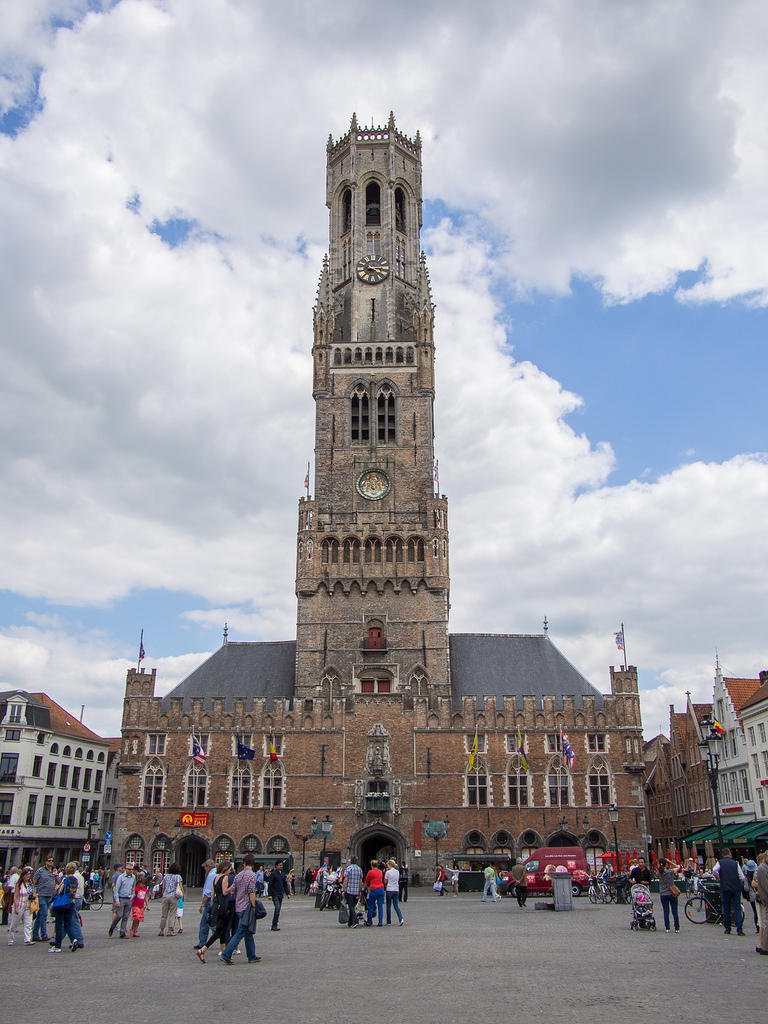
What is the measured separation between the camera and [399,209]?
7544cm

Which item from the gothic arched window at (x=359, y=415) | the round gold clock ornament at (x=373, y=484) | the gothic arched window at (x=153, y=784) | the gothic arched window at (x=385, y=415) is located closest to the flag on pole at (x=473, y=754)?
the round gold clock ornament at (x=373, y=484)

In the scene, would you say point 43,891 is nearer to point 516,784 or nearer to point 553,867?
point 553,867

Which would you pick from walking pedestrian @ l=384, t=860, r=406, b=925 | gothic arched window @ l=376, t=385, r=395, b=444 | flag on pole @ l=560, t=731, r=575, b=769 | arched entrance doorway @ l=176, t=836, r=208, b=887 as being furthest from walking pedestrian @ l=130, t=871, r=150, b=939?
gothic arched window @ l=376, t=385, r=395, b=444

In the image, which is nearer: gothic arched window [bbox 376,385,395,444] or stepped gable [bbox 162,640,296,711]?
stepped gable [bbox 162,640,296,711]

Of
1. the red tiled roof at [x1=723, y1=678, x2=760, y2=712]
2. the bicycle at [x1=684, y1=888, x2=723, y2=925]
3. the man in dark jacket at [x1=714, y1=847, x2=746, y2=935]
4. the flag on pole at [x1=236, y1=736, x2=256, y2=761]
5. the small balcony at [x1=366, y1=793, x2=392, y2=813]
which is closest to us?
the man in dark jacket at [x1=714, y1=847, x2=746, y2=935]

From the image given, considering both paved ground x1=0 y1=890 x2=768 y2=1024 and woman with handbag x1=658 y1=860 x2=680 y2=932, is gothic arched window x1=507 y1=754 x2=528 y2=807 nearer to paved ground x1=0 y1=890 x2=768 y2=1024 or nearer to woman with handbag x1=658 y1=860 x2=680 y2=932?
paved ground x1=0 y1=890 x2=768 y2=1024

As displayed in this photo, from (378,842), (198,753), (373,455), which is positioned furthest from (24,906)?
(373,455)

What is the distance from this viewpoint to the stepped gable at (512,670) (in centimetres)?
5872

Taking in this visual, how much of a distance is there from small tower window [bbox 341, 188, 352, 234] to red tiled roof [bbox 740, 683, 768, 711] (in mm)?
48047

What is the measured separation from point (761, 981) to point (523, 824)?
4231cm

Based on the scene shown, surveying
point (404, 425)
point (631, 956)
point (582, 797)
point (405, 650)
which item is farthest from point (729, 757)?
point (631, 956)

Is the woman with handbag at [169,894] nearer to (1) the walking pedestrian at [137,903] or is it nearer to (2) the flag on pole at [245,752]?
(1) the walking pedestrian at [137,903]

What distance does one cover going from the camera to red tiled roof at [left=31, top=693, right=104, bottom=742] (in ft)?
229

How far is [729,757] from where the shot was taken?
2256 inches
